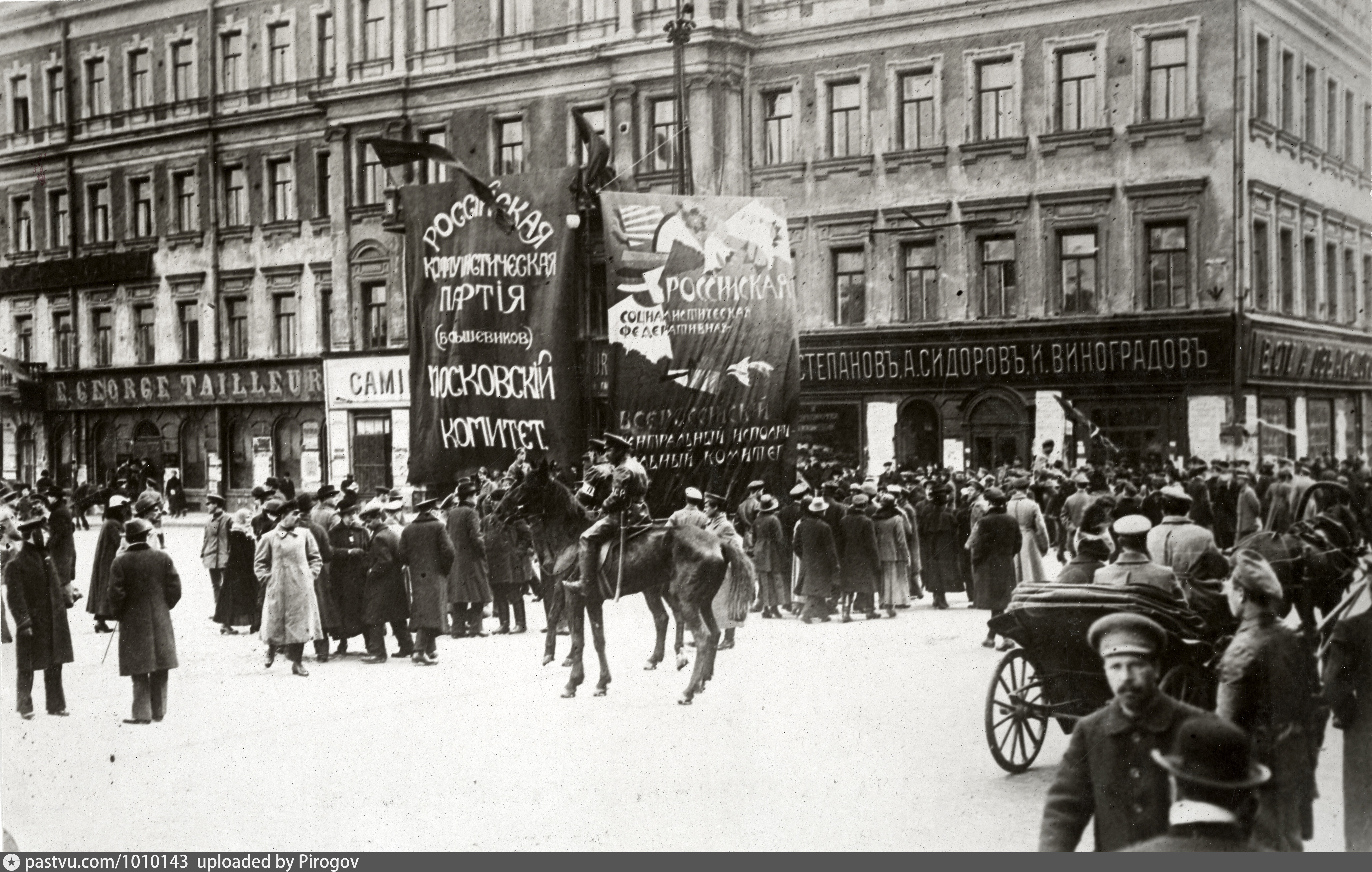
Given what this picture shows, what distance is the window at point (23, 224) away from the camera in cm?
909

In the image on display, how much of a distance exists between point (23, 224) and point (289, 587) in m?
3.36

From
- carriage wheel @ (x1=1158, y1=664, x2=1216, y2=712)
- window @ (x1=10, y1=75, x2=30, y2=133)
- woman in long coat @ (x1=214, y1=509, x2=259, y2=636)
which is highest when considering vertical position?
window @ (x1=10, y1=75, x2=30, y2=133)

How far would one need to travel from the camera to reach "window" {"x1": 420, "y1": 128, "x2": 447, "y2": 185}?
8.84 m

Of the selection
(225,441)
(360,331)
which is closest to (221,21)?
(360,331)

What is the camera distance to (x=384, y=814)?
20.2ft

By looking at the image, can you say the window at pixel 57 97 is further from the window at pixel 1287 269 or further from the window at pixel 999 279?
the window at pixel 1287 269

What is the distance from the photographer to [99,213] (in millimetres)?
9188

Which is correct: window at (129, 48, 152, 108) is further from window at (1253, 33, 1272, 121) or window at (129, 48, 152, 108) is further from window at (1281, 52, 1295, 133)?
window at (1281, 52, 1295, 133)

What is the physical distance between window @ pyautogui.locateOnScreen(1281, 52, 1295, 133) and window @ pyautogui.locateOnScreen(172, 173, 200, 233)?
7.29m

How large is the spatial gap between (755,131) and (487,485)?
4.83 m

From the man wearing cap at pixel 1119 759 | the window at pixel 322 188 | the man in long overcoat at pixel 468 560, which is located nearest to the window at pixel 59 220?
the window at pixel 322 188

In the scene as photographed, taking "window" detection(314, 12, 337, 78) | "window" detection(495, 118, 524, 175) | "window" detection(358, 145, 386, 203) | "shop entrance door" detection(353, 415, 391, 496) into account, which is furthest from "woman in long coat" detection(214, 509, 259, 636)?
"window" detection(495, 118, 524, 175)

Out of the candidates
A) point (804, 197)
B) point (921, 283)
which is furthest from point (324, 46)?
point (921, 283)

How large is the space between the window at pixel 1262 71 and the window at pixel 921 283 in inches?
73.8
